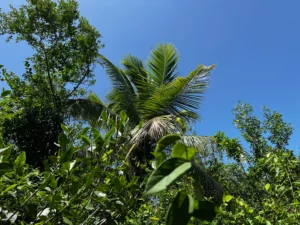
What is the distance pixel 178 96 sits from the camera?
713cm

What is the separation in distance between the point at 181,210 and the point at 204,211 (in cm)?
6

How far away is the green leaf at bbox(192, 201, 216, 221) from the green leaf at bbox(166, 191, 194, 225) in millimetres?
45

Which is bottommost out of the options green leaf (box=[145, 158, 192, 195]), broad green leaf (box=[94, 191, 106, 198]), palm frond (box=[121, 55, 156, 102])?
broad green leaf (box=[94, 191, 106, 198])

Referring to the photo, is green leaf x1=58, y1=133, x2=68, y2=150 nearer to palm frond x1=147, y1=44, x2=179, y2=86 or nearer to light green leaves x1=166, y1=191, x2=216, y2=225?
light green leaves x1=166, y1=191, x2=216, y2=225

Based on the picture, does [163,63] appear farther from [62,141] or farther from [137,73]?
[62,141]

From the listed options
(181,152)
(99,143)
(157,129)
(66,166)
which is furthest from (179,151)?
(157,129)

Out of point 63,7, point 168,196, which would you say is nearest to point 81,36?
point 63,7

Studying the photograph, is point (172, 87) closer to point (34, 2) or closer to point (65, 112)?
point (65, 112)

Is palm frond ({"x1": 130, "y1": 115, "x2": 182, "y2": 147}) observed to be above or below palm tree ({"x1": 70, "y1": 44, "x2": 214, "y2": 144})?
below

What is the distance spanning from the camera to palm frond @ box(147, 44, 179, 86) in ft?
25.3

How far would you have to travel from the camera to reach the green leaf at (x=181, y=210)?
0.29 meters

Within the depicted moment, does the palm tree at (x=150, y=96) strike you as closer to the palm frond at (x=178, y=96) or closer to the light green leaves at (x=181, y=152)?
the palm frond at (x=178, y=96)

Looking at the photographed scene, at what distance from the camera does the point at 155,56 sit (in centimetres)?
789

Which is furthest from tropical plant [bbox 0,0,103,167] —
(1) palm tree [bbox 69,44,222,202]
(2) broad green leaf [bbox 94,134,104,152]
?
(2) broad green leaf [bbox 94,134,104,152]
